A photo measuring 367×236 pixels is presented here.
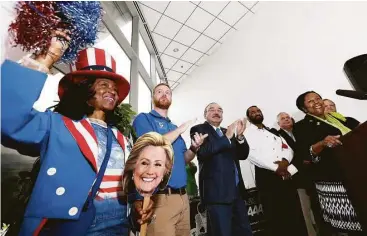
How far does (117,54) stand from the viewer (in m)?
2.70

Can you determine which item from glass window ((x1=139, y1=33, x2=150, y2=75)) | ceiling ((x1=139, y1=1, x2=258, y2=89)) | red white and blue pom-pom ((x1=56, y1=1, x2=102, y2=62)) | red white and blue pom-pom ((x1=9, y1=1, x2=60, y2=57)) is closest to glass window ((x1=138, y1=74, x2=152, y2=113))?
glass window ((x1=139, y1=33, x2=150, y2=75))

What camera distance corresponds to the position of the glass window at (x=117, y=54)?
2.39 metres

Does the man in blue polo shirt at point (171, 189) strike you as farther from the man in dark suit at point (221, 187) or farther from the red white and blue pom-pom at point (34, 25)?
the red white and blue pom-pom at point (34, 25)

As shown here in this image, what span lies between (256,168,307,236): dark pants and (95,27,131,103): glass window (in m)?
1.94

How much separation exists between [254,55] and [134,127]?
3.15m

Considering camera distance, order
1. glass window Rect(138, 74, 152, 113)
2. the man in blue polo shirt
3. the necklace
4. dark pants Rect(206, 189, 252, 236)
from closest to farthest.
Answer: the necklace
the man in blue polo shirt
dark pants Rect(206, 189, 252, 236)
glass window Rect(138, 74, 152, 113)

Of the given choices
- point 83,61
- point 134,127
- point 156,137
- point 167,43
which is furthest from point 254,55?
point 156,137

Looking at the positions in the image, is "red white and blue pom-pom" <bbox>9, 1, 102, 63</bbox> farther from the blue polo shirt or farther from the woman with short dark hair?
the woman with short dark hair

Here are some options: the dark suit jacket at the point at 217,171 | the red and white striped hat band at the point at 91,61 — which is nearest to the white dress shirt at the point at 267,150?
the dark suit jacket at the point at 217,171

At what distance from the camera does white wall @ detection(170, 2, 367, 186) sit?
271 centimetres

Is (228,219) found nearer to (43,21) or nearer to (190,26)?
(43,21)

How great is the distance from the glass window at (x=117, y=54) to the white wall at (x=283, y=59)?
196cm

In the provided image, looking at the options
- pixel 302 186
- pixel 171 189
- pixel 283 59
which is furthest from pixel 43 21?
pixel 283 59

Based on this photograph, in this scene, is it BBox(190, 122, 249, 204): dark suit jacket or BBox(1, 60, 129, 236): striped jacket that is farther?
BBox(190, 122, 249, 204): dark suit jacket
